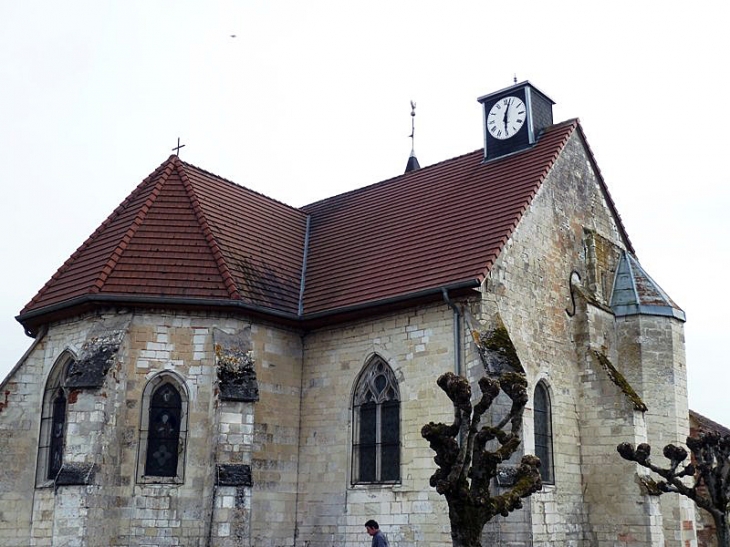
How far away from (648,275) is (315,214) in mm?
8267

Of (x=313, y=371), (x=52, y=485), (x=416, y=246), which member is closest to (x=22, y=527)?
(x=52, y=485)

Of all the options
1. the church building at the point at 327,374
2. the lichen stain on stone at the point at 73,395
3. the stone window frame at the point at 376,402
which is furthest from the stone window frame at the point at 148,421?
the stone window frame at the point at 376,402

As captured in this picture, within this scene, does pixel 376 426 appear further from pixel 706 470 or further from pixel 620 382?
pixel 706 470

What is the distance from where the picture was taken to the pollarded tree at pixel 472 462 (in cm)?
1046

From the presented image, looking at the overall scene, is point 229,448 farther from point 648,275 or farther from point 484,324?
point 648,275

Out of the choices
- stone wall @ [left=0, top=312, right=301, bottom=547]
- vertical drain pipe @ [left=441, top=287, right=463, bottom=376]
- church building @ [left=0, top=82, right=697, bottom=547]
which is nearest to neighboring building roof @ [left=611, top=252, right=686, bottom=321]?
church building @ [left=0, top=82, right=697, bottom=547]

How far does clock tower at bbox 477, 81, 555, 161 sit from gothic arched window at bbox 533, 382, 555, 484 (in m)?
5.82

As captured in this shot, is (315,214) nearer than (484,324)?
No

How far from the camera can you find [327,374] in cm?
1639

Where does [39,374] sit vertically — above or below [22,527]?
above

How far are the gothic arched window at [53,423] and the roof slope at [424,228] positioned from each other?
493cm

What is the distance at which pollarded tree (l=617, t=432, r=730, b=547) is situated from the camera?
1416cm

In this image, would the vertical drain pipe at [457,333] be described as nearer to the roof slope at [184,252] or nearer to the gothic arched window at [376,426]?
the gothic arched window at [376,426]

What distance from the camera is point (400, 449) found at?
1492 cm
